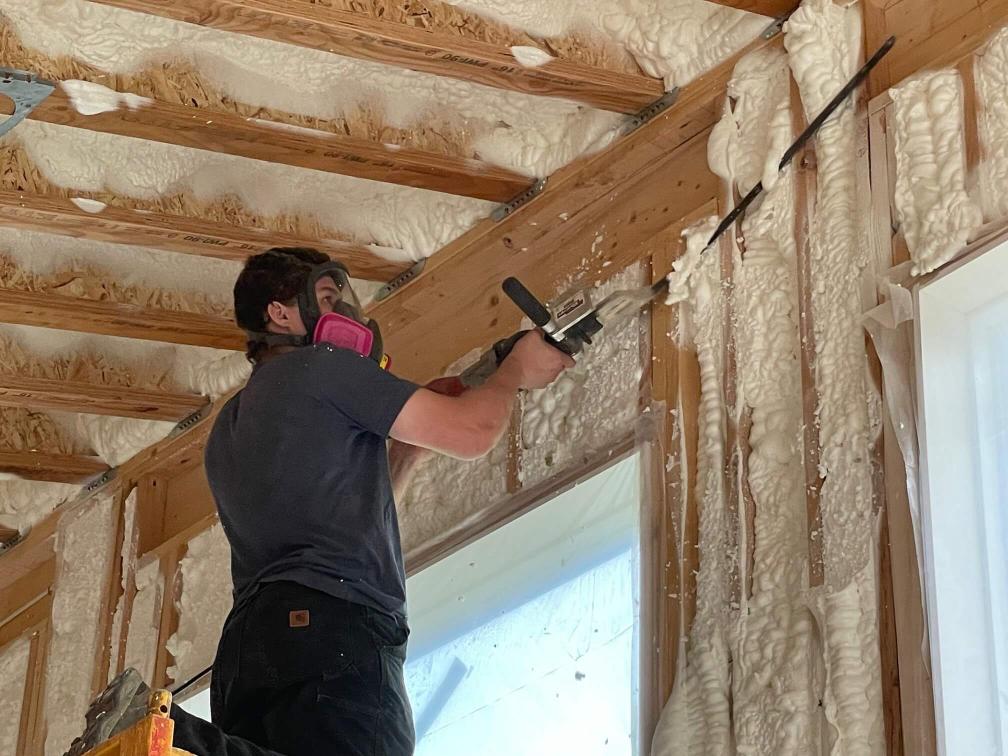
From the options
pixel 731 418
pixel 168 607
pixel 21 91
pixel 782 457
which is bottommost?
pixel 782 457

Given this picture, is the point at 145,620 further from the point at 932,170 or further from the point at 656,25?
the point at 932,170

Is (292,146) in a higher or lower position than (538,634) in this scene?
higher

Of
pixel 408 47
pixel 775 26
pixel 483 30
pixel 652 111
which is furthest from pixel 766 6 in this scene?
pixel 408 47

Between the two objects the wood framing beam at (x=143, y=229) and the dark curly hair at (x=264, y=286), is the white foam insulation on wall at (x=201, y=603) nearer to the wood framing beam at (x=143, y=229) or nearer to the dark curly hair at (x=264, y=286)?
the wood framing beam at (x=143, y=229)

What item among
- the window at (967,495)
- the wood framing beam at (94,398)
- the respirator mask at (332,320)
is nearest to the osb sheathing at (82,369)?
the wood framing beam at (94,398)

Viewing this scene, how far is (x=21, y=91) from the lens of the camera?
2.87 m

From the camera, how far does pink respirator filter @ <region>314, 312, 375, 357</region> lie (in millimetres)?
2551

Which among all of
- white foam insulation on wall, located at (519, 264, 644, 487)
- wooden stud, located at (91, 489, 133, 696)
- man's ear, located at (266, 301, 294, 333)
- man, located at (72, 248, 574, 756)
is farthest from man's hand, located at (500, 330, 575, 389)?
wooden stud, located at (91, 489, 133, 696)

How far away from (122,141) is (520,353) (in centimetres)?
120

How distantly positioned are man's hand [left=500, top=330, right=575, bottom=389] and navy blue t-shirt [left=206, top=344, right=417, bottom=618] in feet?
0.97

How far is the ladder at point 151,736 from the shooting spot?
5.68 ft

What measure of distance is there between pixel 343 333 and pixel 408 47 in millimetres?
602

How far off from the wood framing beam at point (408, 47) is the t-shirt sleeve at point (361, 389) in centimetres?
67

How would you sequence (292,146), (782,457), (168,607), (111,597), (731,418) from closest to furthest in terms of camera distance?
(782,457), (731,418), (292,146), (168,607), (111,597)
